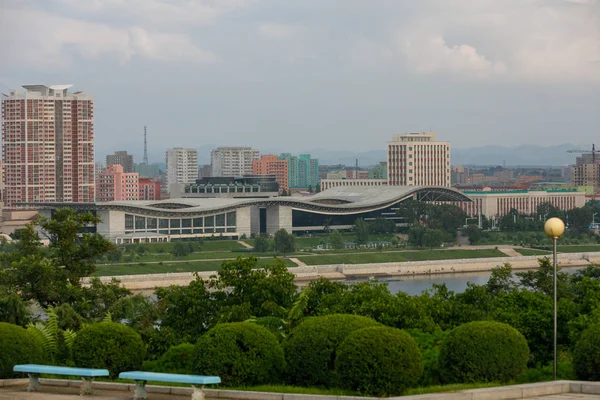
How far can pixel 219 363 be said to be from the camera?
11.6 metres

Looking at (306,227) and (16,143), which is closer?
(306,227)

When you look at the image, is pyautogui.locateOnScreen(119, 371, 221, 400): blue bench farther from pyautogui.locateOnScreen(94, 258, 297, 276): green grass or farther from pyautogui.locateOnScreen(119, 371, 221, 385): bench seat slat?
pyautogui.locateOnScreen(94, 258, 297, 276): green grass

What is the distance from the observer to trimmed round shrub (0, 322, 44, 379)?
40.9ft

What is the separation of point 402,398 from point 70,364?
4.07m

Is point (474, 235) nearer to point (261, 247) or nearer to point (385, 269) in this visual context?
point (261, 247)

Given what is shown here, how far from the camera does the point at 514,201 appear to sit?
93.4 metres

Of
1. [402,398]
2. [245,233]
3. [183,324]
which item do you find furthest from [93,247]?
[245,233]

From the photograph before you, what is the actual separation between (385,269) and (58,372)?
4695cm

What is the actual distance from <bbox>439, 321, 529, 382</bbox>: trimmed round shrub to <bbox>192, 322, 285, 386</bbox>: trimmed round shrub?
67.0 inches

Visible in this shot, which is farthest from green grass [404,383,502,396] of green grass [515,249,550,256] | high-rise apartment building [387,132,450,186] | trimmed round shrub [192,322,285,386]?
high-rise apartment building [387,132,450,186]

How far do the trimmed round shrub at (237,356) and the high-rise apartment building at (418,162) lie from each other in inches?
3469

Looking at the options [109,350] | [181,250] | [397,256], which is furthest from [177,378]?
[397,256]

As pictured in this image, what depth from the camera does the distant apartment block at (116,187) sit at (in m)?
114

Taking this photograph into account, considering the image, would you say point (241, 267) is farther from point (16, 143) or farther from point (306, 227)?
point (16, 143)
